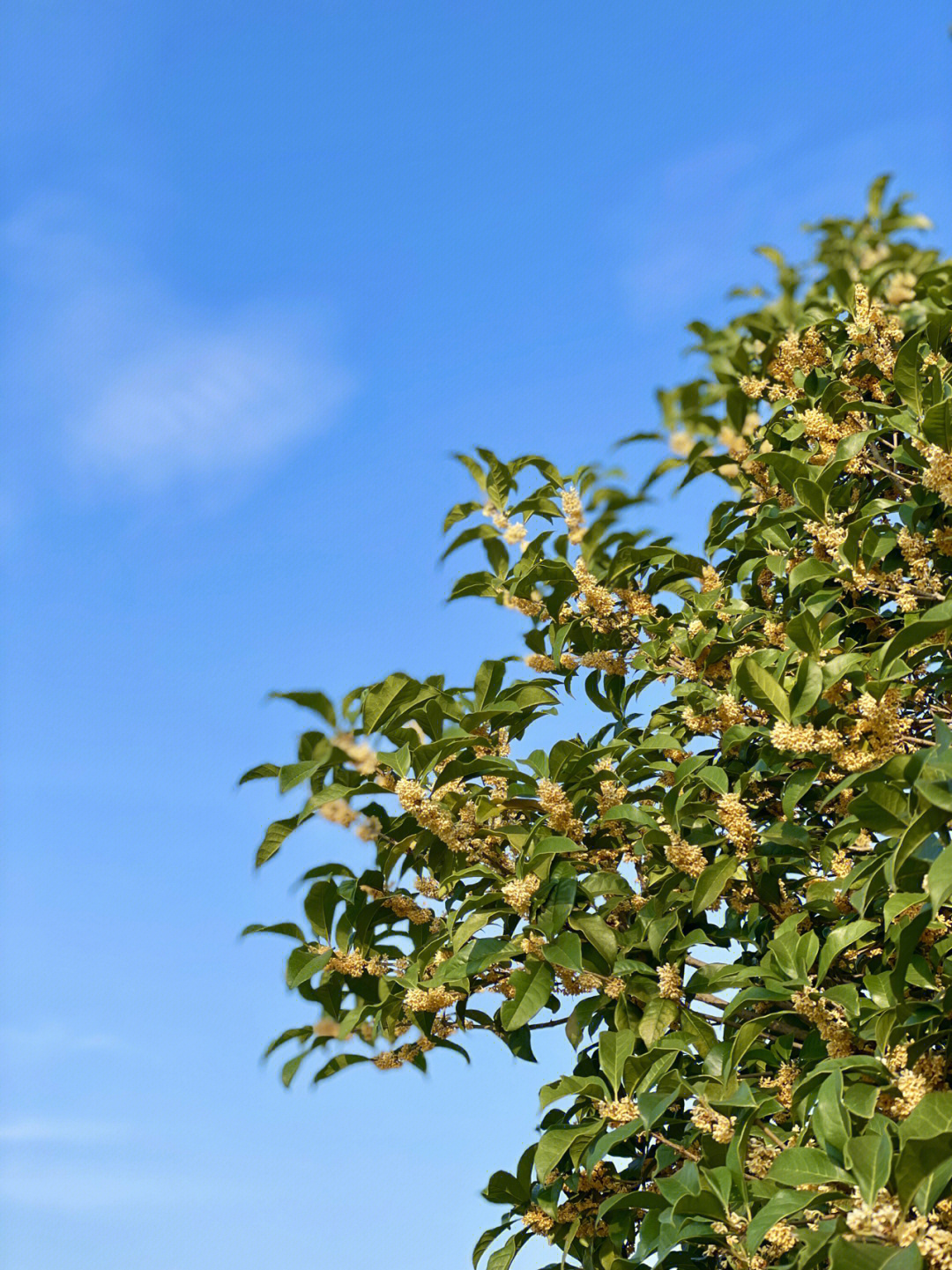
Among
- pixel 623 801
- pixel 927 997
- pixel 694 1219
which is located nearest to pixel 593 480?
pixel 623 801

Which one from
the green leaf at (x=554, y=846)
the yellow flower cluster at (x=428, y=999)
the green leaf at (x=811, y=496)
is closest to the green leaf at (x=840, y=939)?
the green leaf at (x=554, y=846)

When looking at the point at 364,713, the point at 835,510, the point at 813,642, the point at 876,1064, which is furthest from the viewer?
the point at 835,510

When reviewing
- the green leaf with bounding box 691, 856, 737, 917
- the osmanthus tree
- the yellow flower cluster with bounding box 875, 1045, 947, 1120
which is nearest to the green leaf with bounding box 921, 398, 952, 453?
the osmanthus tree

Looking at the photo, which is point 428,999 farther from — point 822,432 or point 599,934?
point 822,432

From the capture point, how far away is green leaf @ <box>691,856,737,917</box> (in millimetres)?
3293

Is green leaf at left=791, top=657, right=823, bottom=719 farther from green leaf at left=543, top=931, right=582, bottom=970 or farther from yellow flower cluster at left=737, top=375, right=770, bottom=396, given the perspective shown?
yellow flower cluster at left=737, top=375, right=770, bottom=396

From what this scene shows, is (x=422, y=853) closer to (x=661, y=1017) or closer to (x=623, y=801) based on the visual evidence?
(x=623, y=801)

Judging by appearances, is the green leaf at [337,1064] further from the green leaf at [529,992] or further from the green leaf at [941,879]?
the green leaf at [941,879]

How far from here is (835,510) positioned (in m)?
4.02

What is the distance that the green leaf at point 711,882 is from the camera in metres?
3.29

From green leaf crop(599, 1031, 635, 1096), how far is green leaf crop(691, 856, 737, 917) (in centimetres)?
39

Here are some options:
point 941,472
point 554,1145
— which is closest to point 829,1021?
point 554,1145

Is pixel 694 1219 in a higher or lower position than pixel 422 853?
lower

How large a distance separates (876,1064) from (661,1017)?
0.69m
